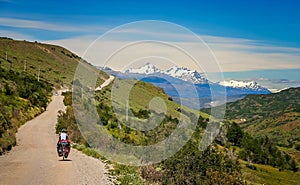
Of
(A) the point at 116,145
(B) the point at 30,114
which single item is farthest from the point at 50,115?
(A) the point at 116,145

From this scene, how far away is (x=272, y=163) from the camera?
302ft

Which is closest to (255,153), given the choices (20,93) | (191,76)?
(191,76)

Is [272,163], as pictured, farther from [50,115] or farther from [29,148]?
[29,148]

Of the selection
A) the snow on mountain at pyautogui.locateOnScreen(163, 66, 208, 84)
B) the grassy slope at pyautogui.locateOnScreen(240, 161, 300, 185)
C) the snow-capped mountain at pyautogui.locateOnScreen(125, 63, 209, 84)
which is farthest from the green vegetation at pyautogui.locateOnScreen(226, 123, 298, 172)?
the snow-capped mountain at pyautogui.locateOnScreen(125, 63, 209, 84)

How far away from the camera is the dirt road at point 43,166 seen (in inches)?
670

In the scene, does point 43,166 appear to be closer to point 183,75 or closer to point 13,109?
point 13,109

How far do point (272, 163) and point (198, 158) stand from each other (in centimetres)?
7356

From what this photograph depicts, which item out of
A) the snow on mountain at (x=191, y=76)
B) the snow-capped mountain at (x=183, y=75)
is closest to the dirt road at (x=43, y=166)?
the snow-capped mountain at (x=183, y=75)

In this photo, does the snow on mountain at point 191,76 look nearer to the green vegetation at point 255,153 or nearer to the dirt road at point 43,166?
the dirt road at point 43,166

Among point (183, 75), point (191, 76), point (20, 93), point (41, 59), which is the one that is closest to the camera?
point (20, 93)

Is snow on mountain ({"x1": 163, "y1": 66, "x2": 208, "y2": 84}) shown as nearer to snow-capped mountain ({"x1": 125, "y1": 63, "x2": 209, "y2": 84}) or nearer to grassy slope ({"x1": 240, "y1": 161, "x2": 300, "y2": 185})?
snow-capped mountain ({"x1": 125, "y1": 63, "x2": 209, "y2": 84})

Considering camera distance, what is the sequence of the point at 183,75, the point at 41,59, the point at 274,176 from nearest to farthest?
1. the point at 183,75
2. the point at 274,176
3. the point at 41,59

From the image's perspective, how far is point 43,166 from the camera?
20.0 metres

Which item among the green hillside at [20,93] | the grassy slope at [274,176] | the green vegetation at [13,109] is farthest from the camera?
the grassy slope at [274,176]
